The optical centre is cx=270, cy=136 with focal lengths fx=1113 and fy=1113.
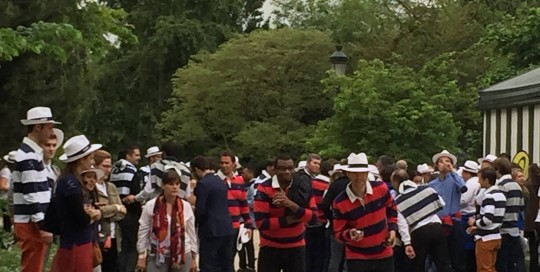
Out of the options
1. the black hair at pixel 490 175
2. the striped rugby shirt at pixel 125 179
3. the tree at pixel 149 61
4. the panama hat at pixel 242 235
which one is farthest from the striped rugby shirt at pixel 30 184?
the tree at pixel 149 61

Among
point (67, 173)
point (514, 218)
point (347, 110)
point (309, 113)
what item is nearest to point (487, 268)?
point (514, 218)

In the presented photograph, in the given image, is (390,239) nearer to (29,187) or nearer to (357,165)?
(357,165)

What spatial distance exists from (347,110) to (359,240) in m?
21.2

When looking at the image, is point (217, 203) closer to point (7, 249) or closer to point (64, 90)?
point (7, 249)

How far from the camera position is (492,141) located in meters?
25.4

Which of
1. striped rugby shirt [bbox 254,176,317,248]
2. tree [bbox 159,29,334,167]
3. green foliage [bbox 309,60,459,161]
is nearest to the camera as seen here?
striped rugby shirt [bbox 254,176,317,248]

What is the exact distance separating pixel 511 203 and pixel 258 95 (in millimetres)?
31148

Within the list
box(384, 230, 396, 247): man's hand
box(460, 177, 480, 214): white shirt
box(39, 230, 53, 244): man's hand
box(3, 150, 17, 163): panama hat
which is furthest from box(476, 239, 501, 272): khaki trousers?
box(39, 230, 53, 244): man's hand

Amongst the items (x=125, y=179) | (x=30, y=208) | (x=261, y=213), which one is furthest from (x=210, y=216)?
(x=30, y=208)

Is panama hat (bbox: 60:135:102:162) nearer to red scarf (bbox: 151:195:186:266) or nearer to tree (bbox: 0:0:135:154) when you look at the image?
red scarf (bbox: 151:195:186:266)

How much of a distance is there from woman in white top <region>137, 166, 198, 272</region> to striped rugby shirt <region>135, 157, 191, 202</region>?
198 cm

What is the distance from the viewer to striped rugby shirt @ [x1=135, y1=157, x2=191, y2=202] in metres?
13.6

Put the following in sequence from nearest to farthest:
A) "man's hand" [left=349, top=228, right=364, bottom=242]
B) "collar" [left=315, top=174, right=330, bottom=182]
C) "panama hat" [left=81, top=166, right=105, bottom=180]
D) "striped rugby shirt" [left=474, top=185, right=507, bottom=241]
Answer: "panama hat" [left=81, top=166, right=105, bottom=180] < "man's hand" [left=349, top=228, right=364, bottom=242] < "striped rugby shirt" [left=474, top=185, right=507, bottom=241] < "collar" [left=315, top=174, right=330, bottom=182]

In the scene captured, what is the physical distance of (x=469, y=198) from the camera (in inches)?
621
